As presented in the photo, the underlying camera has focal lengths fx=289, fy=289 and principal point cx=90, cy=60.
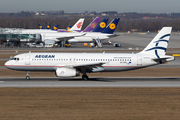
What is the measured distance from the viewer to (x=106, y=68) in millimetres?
43375

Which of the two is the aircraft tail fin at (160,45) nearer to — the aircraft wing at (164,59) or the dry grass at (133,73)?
the aircraft wing at (164,59)

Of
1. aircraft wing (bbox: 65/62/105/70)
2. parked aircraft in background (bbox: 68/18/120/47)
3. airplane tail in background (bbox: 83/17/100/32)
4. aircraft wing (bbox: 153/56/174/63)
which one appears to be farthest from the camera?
airplane tail in background (bbox: 83/17/100/32)

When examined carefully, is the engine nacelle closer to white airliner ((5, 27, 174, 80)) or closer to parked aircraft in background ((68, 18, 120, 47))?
white airliner ((5, 27, 174, 80))

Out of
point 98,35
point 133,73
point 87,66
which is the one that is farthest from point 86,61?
point 98,35
